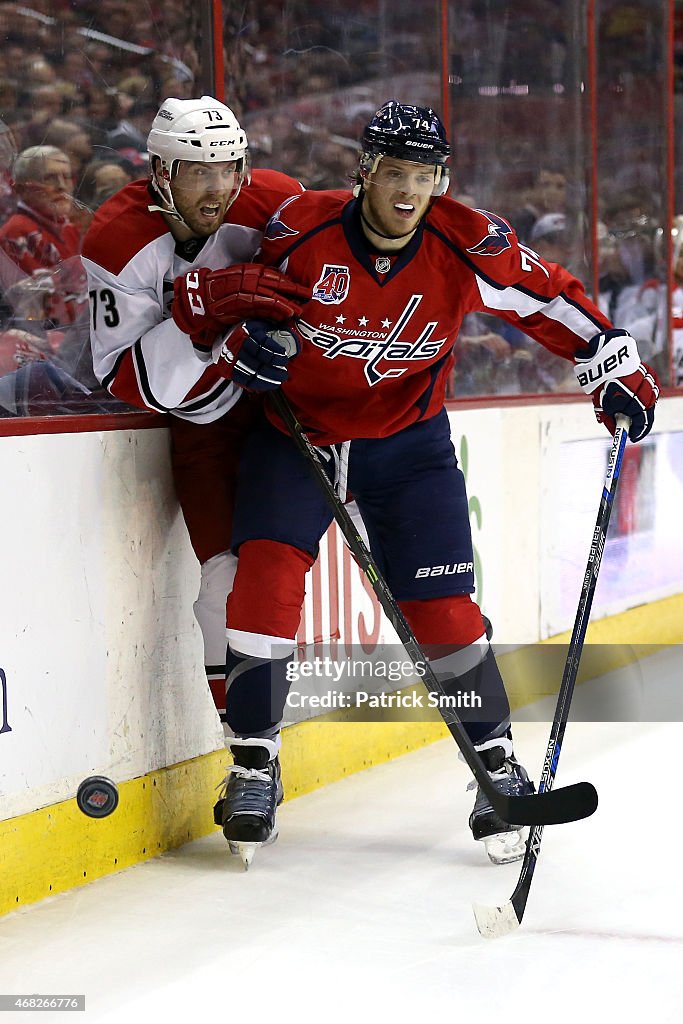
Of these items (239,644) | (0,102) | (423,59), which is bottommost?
(239,644)

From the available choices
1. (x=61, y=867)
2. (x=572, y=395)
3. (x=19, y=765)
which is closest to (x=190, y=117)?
(x=19, y=765)

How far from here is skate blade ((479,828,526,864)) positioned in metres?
2.53

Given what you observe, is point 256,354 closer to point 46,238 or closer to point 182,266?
point 182,266

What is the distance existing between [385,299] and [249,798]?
92cm

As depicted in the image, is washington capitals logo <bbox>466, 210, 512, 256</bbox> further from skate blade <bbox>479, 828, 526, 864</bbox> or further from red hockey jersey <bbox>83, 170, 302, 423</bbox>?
skate blade <bbox>479, 828, 526, 864</bbox>

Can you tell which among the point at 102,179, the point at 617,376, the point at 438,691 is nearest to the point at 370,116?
the point at 102,179

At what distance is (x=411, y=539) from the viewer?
8.49 ft

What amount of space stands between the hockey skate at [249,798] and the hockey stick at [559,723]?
0.47 metres

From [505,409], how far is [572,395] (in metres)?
0.48

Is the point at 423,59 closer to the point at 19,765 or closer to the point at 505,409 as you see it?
the point at 505,409

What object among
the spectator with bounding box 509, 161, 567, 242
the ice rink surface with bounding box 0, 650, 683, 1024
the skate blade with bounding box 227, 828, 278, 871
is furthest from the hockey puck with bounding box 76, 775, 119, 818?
the spectator with bounding box 509, 161, 567, 242

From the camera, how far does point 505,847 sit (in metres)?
2.54

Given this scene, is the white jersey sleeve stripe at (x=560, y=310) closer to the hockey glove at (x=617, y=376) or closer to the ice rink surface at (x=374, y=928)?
the hockey glove at (x=617, y=376)

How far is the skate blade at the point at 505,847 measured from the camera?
253 cm
